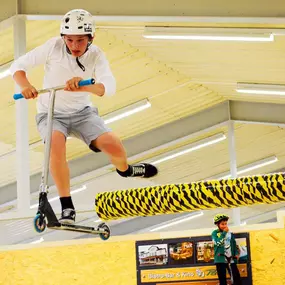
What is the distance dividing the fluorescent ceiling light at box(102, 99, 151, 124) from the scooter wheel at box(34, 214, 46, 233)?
1076cm

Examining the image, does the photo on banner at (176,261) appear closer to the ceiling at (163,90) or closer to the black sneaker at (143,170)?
the ceiling at (163,90)

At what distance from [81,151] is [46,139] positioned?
41.0 ft

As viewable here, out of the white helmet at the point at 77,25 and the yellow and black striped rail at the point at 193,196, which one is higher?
the white helmet at the point at 77,25

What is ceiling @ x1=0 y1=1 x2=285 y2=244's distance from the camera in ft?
45.1

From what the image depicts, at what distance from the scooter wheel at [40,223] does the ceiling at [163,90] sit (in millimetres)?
4463

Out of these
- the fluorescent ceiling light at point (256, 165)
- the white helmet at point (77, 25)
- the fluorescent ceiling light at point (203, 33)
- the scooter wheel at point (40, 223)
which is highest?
the fluorescent ceiling light at point (256, 165)

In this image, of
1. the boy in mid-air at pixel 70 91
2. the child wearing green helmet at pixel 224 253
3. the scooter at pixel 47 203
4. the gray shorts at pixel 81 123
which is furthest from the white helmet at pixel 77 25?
the child wearing green helmet at pixel 224 253

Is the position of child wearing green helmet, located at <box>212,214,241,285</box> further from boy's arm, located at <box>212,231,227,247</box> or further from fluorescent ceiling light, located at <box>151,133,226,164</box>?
fluorescent ceiling light, located at <box>151,133,226,164</box>

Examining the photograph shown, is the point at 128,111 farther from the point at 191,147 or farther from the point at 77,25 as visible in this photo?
the point at 77,25

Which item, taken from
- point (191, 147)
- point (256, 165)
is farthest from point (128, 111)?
point (256, 165)

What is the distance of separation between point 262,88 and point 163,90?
2056 millimetres

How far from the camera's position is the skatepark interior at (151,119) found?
11.2 meters

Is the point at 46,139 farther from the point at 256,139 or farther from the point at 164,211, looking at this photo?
the point at 256,139

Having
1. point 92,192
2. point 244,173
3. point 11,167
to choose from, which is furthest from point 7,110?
point 244,173
